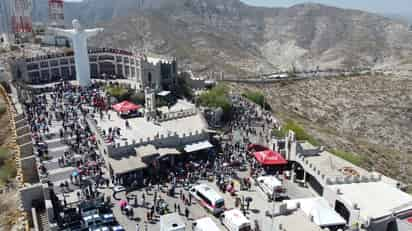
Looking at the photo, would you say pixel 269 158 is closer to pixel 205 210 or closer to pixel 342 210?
pixel 342 210

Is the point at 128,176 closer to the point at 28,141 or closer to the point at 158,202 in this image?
the point at 158,202

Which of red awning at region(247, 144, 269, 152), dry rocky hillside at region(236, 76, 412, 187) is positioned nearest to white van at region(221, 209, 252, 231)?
red awning at region(247, 144, 269, 152)

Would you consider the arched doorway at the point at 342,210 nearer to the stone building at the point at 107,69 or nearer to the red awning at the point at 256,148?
A: the red awning at the point at 256,148

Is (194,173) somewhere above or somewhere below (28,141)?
below

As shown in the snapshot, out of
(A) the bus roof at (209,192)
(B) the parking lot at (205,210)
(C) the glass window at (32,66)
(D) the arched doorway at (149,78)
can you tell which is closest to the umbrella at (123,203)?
(B) the parking lot at (205,210)

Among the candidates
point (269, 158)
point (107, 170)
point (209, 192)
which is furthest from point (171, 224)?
point (269, 158)

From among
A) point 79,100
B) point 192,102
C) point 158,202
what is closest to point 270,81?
point 192,102
